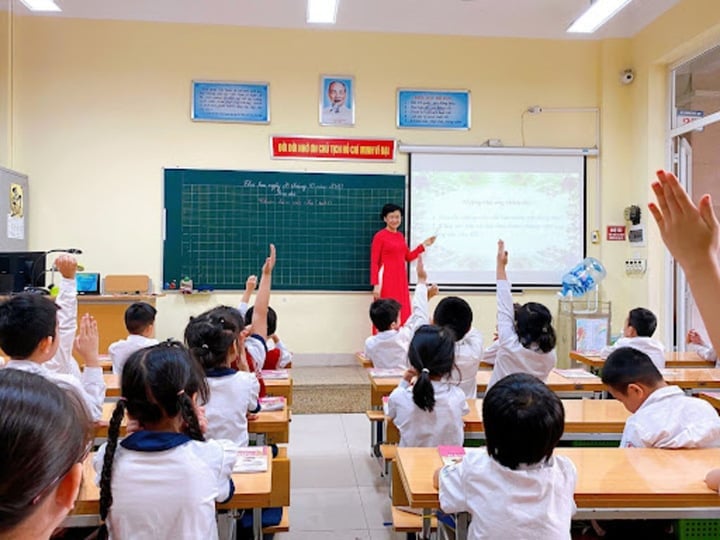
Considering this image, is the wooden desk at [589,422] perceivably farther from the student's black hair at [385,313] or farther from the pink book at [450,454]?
the student's black hair at [385,313]

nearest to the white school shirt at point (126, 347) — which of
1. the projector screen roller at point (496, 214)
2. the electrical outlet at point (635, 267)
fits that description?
the projector screen roller at point (496, 214)

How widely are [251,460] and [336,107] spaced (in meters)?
4.91

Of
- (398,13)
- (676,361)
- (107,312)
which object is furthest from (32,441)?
(398,13)

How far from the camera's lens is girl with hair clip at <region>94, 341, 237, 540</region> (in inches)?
52.1

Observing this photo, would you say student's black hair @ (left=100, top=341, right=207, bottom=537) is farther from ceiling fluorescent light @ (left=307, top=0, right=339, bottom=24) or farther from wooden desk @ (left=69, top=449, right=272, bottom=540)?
ceiling fluorescent light @ (left=307, top=0, right=339, bottom=24)

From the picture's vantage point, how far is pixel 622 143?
6.28 m

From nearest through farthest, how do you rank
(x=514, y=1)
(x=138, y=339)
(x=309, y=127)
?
(x=138, y=339) < (x=514, y=1) < (x=309, y=127)

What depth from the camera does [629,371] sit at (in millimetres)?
1976

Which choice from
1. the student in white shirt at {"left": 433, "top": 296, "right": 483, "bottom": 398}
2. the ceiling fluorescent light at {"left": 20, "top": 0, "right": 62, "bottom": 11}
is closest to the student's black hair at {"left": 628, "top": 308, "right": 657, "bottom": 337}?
the student in white shirt at {"left": 433, "top": 296, "right": 483, "bottom": 398}

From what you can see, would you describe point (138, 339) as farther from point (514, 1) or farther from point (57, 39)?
point (514, 1)

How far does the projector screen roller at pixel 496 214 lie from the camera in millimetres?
6156

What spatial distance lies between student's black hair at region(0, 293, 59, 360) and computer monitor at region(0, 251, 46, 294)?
8.31ft

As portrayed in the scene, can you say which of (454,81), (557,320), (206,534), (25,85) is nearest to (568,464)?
(206,534)

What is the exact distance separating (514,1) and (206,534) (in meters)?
5.61
